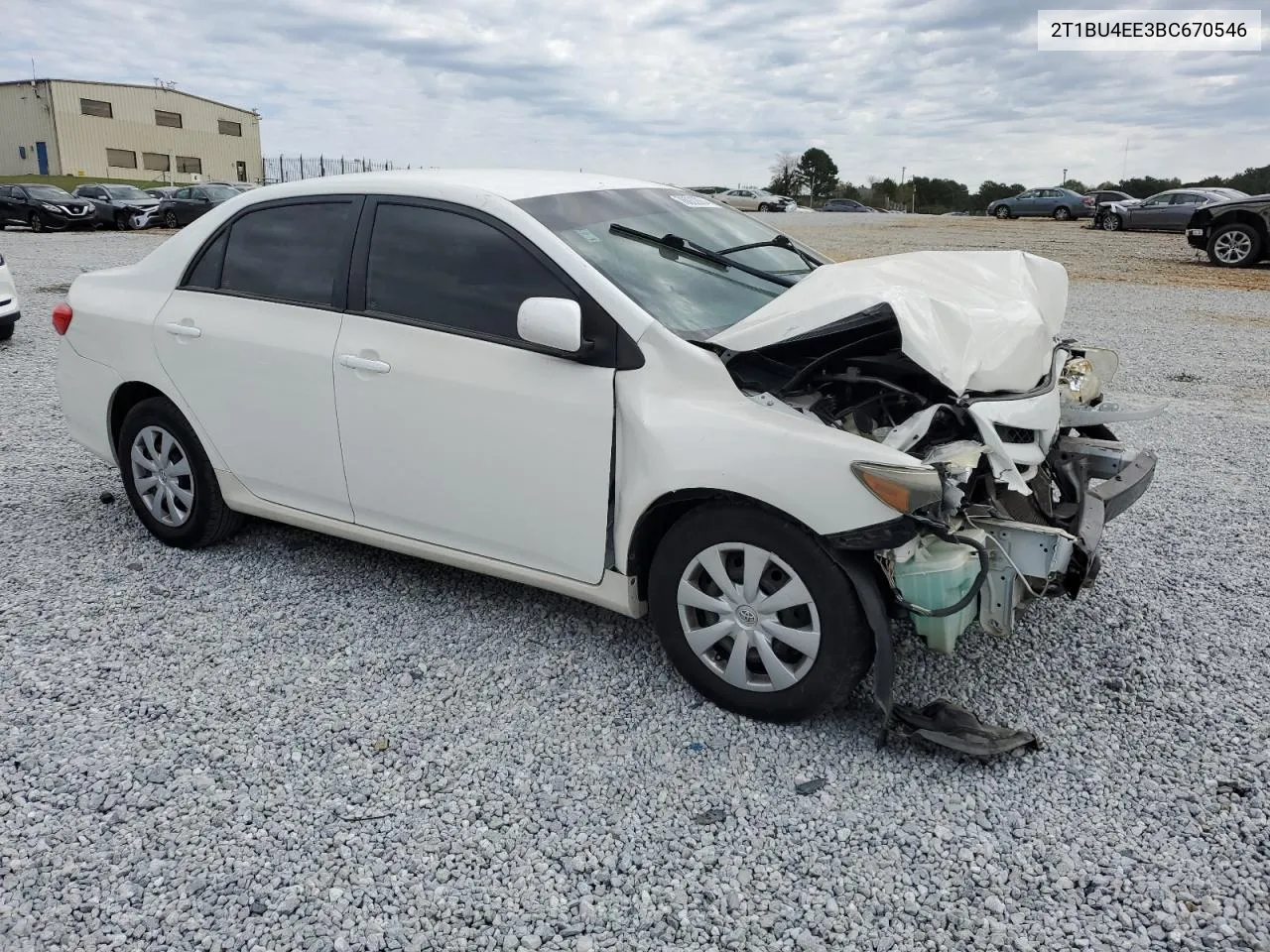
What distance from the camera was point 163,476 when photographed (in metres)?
4.57

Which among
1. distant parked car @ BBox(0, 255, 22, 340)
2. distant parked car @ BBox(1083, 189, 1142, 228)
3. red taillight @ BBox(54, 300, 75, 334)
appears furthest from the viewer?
distant parked car @ BBox(1083, 189, 1142, 228)

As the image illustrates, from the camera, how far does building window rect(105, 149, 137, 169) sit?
65750mm

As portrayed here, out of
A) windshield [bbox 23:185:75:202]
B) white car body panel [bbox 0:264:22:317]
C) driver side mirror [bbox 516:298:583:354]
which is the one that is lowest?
white car body panel [bbox 0:264:22:317]

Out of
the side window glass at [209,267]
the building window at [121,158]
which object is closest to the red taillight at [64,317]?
the side window glass at [209,267]

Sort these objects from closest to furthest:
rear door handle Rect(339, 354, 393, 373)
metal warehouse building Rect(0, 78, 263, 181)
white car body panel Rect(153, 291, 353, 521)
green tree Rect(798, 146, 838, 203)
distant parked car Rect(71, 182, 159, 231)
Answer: rear door handle Rect(339, 354, 393, 373), white car body panel Rect(153, 291, 353, 521), distant parked car Rect(71, 182, 159, 231), metal warehouse building Rect(0, 78, 263, 181), green tree Rect(798, 146, 838, 203)

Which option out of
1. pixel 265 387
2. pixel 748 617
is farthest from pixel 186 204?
pixel 748 617

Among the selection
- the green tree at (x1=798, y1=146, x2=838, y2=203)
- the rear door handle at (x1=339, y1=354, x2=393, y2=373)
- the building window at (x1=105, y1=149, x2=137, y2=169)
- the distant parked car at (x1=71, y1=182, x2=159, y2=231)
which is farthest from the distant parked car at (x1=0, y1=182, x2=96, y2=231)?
the green tree at (x1=798, y1=146, x2=838, y2=203)

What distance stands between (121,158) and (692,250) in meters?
74.7

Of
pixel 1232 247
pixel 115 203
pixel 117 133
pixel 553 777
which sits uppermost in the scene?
pixel 117 133

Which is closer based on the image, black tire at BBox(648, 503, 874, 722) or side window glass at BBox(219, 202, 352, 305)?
black tire at BBox(648, 503, 874, 722)

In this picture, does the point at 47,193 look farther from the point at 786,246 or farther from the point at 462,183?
the point at 786,246

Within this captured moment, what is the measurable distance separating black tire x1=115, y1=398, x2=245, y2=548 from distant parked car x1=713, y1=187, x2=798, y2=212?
44936mm

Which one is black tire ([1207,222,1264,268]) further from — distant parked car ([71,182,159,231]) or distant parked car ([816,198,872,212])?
distant parked car ([816,198,872,212])

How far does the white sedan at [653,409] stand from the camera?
9.87ft
